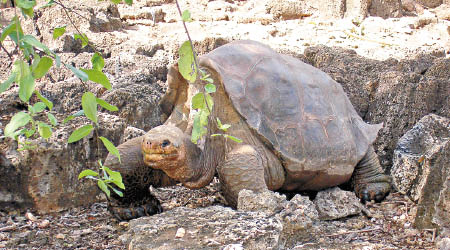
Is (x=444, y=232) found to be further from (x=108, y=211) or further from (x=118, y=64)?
(x=118, y=64)

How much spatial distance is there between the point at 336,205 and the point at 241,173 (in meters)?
0.65

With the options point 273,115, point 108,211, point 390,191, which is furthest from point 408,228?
point 108,211

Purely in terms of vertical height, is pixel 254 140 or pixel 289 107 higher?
pixel 289 107

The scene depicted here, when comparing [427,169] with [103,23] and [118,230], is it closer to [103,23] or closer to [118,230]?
[118,230]

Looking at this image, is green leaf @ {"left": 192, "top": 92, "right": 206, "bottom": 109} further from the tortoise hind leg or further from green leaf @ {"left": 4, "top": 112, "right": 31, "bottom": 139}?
the tortoise hind leg

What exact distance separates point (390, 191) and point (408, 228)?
0.74m

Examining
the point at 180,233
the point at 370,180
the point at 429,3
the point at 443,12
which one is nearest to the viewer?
the point at 180,233

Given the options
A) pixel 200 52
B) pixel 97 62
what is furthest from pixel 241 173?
pixel 200 52

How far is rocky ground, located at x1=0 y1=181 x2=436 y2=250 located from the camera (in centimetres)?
266

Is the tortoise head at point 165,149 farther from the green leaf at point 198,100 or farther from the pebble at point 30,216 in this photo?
the green leaf at point 198,100

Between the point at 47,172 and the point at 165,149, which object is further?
the point at 47,172

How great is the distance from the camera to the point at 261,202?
2.38 metres

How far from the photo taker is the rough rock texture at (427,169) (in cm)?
266

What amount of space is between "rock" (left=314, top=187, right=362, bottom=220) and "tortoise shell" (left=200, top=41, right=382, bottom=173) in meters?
0.19
